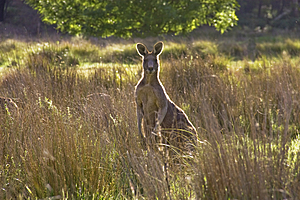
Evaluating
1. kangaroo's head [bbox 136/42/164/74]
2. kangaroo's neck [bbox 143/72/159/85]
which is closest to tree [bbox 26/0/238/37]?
kangaroo's head [bbox 136/42/164/74]

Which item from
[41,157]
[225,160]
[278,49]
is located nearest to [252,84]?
[225,160]

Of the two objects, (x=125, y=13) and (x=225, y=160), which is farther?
(x=125, y=13)

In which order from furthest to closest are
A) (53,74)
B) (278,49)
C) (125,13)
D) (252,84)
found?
(278,49) → (125,13) → (53,74) → (252,84)

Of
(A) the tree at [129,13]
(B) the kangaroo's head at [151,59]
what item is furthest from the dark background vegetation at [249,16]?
(B) the kangaroo's head at [151,59]

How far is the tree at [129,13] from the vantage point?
37.7ft

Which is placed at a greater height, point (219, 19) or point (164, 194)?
point (219, 19)

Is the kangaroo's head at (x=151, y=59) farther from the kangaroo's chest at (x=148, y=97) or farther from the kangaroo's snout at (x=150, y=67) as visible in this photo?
the kangaroo's chest at (x=148, y=97)

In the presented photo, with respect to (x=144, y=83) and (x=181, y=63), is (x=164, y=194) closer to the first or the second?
(x=144, y=83)

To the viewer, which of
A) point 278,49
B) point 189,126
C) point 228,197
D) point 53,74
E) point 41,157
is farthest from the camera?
point 278,49

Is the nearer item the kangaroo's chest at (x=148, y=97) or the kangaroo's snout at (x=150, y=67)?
the kangaroo's snout at (x=150, y=67)

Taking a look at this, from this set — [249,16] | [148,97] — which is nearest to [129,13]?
Result: [148,97]

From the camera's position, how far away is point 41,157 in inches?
101

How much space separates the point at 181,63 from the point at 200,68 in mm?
379

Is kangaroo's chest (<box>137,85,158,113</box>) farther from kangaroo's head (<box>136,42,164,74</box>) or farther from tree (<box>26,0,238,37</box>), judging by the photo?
tree (<box>26,0,238,37</box>)
